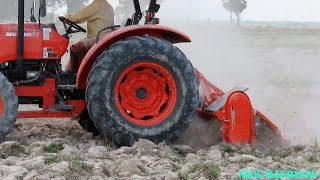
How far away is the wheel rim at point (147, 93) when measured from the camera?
19.5ft

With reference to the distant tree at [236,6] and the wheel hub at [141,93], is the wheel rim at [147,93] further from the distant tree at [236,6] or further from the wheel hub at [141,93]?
the distant tree at [236,6]

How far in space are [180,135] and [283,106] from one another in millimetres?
5060

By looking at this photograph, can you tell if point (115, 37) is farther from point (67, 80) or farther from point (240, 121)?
point (240, 121)

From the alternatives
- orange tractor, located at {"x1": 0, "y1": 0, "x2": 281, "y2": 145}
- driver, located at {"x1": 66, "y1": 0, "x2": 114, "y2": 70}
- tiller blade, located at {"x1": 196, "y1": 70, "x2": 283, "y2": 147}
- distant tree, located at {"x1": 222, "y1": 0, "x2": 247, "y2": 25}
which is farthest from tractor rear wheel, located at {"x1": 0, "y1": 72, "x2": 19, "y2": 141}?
distant tree, located at {"x1": 222, "y1": 0, "x2": 247, "y2": 25}

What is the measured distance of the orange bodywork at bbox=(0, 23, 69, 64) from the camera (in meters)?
6.20

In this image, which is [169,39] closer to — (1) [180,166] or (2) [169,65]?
(2) [169,65]

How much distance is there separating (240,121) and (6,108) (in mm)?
2394

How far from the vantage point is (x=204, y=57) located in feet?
59.6

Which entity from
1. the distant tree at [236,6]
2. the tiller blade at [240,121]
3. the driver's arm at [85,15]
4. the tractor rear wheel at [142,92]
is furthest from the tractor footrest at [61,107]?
the distant tree at [236,6]

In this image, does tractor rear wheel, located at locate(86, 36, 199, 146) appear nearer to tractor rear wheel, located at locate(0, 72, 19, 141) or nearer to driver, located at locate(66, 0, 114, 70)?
tractor rear wheel, located at locate(0, 72, 19, 141)

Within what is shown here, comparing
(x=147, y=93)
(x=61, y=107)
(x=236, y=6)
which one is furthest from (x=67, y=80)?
(x=236, y=6)

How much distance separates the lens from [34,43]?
6.29 m

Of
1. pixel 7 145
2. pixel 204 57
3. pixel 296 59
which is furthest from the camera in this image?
pixel 296 59

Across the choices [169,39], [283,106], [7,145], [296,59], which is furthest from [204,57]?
[7,145]
